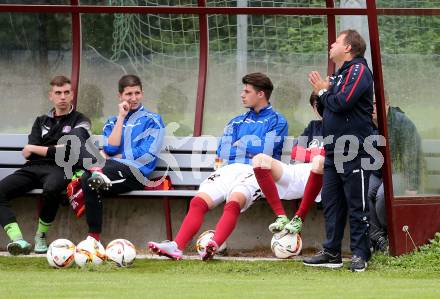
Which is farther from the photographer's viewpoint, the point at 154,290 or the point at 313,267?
the point at 313,267

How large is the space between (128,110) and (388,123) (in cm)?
245

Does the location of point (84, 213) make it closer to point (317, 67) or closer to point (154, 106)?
point (154, 106)

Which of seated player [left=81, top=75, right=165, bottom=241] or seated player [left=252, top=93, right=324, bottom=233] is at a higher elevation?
seated player [left=81, top=75, right=165, bottom=241]

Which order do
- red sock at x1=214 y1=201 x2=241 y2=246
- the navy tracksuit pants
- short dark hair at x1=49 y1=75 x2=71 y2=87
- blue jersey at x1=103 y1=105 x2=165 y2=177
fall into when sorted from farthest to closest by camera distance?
short dark hair at x1=49 y1=75 x2=71 y2=87
blue jersey at x1=103 y1=105 x2=165 y2=177
red sock at x1=214 y1=201 x2=241 y2=246
the navy tracksuit pants

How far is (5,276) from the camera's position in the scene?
8.22 m

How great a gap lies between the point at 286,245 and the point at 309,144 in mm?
1210

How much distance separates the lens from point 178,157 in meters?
10.4

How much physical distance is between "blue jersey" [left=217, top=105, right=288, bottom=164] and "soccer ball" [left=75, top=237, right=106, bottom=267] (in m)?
1.62

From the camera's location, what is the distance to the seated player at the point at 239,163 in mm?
9211

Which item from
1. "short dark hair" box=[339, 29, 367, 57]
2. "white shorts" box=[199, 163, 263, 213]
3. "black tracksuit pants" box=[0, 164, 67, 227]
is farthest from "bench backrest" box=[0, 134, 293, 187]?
"short dark hair" box=[339, 29, 367, 57]

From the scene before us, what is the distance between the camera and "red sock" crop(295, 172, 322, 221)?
30.5 feet

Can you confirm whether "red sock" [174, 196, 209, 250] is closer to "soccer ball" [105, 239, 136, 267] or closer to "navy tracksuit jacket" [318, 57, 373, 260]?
"soccer ball" [105, 239, 136, 267]

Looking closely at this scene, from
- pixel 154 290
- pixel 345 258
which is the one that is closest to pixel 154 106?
pixel 345 258

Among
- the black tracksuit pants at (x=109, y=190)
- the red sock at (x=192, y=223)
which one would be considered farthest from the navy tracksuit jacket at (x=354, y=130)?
the black tracksuit pants at (x=109, y=190)
